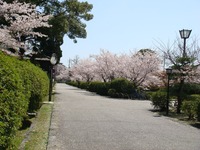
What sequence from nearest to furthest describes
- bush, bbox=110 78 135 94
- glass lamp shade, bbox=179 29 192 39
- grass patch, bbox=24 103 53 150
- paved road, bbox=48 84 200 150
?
grass patch, bbox=24 103 53 150 < paved road, bbox=48 84 200 150 < glass lamp shade, bbox=179 29 192 39 < bush, bbox=110 78 135 94

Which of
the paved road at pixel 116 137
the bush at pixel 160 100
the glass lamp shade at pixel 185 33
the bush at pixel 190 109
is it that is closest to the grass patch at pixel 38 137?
the paved road at pixel 116 137

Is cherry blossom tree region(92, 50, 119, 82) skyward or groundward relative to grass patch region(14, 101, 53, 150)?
skyward

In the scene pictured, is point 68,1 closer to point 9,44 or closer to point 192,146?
point 9,44

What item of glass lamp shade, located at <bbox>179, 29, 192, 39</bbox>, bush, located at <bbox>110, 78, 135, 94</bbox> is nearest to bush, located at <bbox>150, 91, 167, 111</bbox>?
glass lamp shade, located at <bbox>179, 29, 192, 39</bbox>

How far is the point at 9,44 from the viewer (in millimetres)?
14195

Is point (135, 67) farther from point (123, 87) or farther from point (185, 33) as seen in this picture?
point (185, 33)

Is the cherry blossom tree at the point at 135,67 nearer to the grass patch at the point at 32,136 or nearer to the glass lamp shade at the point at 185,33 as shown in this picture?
the glass lamp shade at the point at 185,33

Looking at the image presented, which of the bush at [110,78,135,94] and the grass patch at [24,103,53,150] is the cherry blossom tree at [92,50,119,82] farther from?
→ the grass patch at [24,103,53,150]

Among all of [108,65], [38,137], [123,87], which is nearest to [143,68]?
[123,87]

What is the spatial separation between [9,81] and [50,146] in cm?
278

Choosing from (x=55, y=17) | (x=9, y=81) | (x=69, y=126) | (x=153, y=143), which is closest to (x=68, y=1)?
(x=55, y=17)

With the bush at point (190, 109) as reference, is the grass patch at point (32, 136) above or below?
below

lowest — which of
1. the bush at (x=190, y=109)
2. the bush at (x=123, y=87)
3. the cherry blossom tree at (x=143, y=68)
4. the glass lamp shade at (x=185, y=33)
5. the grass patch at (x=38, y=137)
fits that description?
the grass patch at (x=38, y=137)

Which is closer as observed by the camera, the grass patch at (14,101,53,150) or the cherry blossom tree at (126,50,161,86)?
the grass patch at (14,101,53,150)
